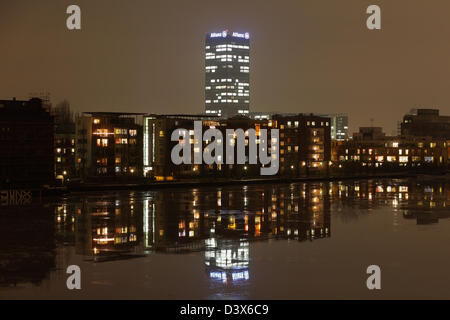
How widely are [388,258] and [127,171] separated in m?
68.7

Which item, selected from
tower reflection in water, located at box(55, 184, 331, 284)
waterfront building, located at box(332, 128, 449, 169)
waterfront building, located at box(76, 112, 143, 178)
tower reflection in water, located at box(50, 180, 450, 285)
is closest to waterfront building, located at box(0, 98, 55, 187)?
tower reflection in water, located at box(50, 180, 450, 285)

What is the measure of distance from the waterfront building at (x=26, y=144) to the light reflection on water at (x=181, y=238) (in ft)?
32.8

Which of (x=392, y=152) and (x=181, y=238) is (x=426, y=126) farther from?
(x=181, y=238)

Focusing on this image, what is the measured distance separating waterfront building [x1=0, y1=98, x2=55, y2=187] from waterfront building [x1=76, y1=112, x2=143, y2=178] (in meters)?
23.3

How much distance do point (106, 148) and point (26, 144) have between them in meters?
27.4

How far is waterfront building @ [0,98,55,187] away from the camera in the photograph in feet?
196

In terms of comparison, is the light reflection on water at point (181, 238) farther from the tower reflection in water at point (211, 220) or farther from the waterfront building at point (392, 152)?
the waterfront building at point (392, 152)

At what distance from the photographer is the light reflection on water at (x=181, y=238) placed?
19.5 m

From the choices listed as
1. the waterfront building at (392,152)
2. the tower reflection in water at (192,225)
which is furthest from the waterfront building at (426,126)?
the tower reflection in water at (192,225)

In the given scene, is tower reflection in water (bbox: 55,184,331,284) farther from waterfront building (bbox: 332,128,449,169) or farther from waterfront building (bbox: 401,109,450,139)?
waterfront building (bbox: 401,109,450,139)
